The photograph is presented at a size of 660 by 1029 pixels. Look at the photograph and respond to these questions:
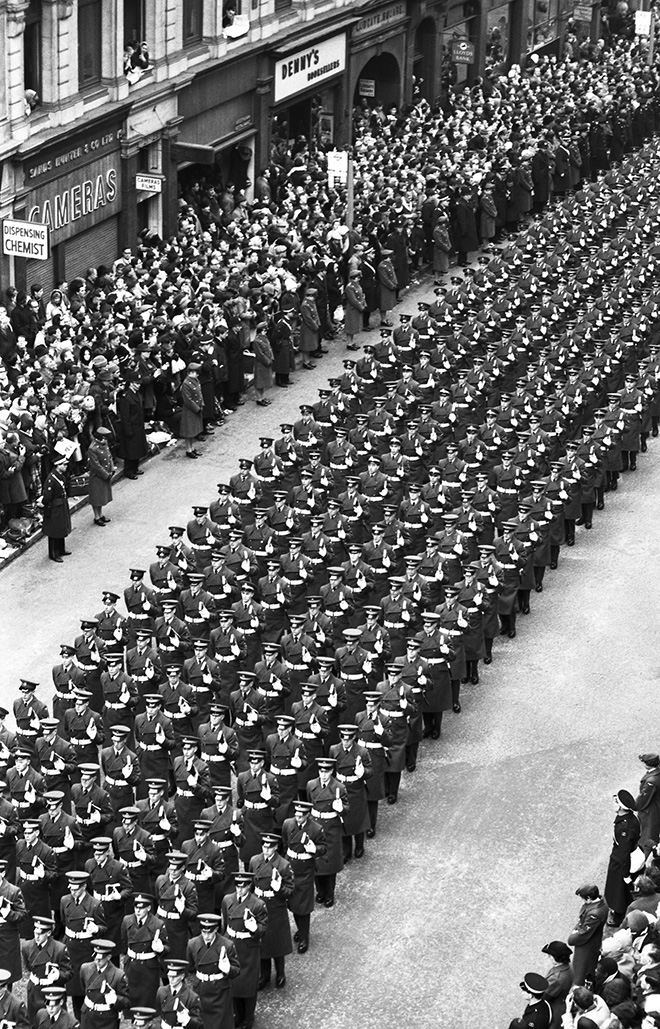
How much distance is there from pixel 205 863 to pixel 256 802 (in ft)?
4.35

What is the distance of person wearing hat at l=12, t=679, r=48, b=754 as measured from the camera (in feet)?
79.7

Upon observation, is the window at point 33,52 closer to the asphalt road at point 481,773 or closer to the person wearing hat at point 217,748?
the asphalt road at point 481,773

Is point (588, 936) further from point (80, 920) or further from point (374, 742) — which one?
point (80, 920)

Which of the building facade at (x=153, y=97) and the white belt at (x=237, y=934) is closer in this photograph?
the white belt at (x=237, y=934)

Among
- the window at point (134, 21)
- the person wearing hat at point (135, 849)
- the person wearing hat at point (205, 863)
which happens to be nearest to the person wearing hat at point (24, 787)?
the person wearing hat at point (135, 849)

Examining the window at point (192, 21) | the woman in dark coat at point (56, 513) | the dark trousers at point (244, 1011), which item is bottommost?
the dark trousers at point (244, 1011)

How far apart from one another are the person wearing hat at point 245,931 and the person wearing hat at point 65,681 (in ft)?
15.6

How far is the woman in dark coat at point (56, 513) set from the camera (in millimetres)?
30531

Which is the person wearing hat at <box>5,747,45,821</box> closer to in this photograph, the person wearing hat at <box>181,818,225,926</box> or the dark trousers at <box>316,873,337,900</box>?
the person wearing hat at <box>181,818,225,926</box>

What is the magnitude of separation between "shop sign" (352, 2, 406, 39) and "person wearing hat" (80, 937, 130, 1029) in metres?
34.6

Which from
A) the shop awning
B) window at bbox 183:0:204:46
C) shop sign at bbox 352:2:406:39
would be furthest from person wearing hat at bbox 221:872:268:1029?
shop sign at bbox 352:2:406:39

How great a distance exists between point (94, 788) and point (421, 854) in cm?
395

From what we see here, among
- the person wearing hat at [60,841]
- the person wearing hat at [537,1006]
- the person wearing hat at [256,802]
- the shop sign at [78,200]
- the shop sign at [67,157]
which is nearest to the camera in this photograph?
the person wearing hat at [537,1006]

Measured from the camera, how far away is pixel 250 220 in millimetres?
42531
